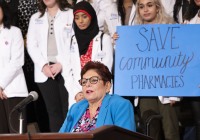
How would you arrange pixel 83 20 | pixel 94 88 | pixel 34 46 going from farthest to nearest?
pixel 34 46
pixel 83 20
pixel 94 88

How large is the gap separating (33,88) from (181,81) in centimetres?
211

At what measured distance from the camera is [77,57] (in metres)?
6.41

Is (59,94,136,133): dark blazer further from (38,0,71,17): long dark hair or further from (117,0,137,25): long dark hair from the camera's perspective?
(38,0,71,17): long dark hair

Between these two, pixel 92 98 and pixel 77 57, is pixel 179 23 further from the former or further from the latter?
pixel 92 98

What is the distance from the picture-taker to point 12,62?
6.75 meters

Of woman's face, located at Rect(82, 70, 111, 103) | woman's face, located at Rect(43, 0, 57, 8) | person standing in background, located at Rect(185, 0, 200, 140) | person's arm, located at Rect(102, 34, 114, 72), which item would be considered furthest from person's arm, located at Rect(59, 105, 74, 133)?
woman's face, located at Rect(43, 0, 57, 8)

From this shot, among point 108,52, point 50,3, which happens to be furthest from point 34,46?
point 108,52

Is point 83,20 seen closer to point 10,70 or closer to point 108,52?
point 108,52

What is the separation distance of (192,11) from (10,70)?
221cm

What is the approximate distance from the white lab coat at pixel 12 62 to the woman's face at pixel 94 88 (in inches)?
93.0

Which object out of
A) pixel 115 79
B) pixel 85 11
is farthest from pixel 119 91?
pixel 85 11

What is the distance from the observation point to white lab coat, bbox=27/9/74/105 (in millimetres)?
6684

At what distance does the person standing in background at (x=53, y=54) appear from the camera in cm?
670

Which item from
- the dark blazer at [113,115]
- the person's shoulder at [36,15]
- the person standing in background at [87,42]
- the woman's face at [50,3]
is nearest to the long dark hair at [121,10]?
the person standing in background at [87,42]
